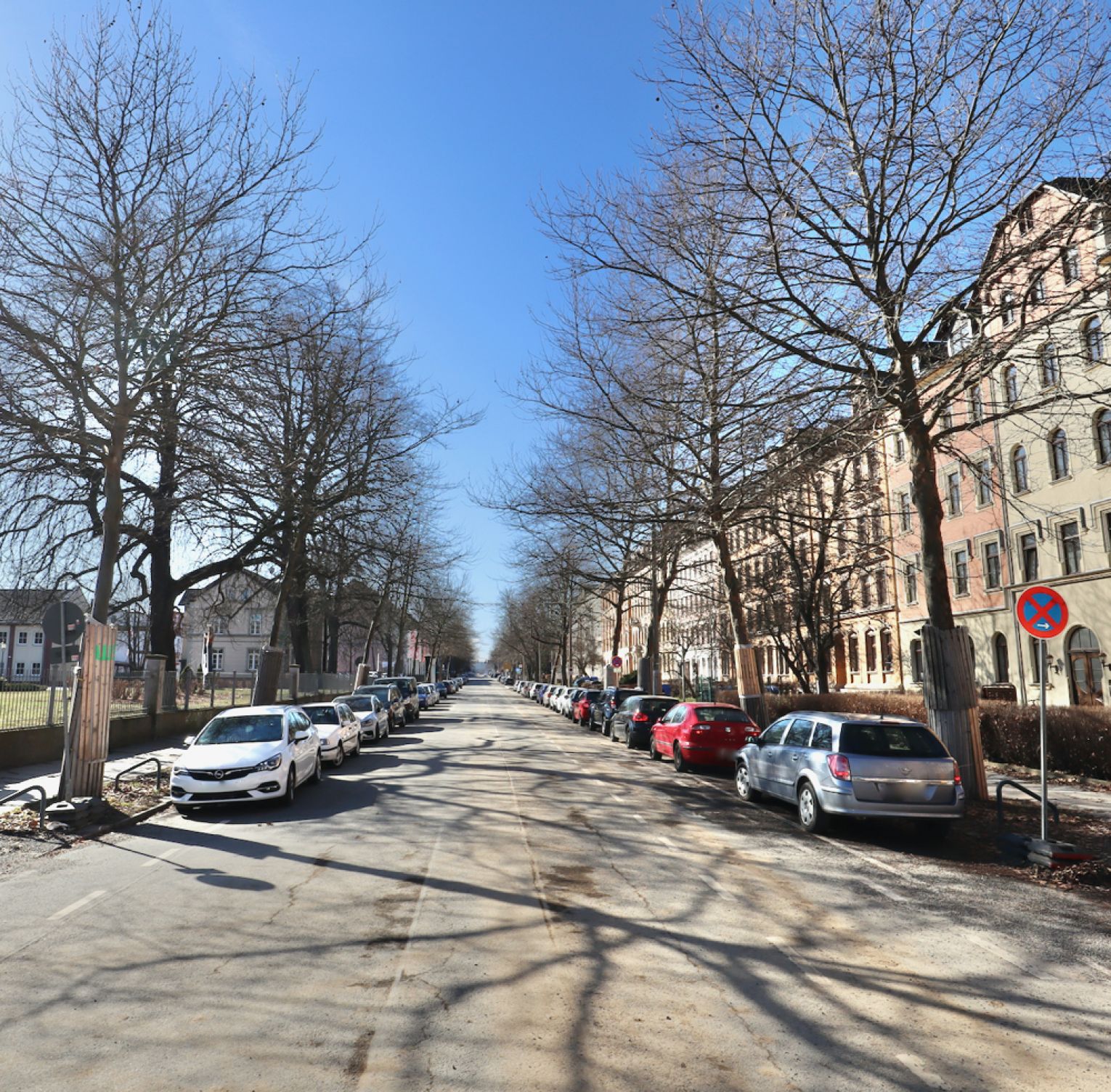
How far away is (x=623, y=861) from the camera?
923 cm

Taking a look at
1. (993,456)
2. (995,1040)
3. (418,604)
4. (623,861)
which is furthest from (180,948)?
(418,604)

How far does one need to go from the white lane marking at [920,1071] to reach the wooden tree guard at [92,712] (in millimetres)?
11700

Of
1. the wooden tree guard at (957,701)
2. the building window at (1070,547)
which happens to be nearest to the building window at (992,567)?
the building window at (1070,547)

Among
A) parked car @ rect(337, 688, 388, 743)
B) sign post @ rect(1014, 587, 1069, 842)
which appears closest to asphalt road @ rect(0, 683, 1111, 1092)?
sign post @ rect(1014, 587, 1069, 842)

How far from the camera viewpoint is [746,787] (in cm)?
1427

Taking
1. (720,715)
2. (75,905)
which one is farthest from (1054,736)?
(75,905)

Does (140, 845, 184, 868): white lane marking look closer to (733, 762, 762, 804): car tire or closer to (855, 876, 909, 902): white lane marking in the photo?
(855, 876, 909, 902): white lane marking

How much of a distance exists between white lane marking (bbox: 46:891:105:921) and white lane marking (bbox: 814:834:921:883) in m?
7.52

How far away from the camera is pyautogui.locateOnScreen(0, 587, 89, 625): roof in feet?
81.5

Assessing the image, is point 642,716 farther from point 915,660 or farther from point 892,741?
point 915,660

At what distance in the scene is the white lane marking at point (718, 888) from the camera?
25.6 ft

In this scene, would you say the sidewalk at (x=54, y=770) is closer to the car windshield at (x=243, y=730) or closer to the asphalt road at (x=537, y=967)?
the car windshield at (x=243, y=730)

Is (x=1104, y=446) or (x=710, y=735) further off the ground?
(x=1104, y=446)

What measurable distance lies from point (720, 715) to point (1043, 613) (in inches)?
364
